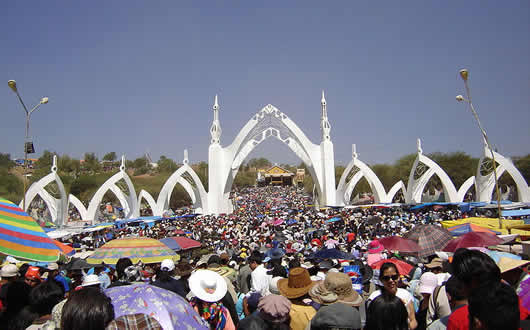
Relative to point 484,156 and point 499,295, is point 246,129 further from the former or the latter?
point 499,295

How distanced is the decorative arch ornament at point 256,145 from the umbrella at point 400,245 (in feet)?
86.0

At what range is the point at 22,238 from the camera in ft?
11.7

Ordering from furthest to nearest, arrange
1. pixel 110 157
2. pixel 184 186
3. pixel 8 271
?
pixel 110 157 < pixel 184 186 < pixel 8 271

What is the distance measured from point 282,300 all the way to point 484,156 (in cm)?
2974

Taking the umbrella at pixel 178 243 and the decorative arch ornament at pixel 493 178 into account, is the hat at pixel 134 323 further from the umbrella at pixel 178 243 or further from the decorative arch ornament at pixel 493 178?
the decorative arch ornament at pixel 493 178

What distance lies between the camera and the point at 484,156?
27938 mm

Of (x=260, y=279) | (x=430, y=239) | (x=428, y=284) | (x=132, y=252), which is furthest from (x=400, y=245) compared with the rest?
(x=132, y=252)

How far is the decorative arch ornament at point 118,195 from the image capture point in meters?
29.1

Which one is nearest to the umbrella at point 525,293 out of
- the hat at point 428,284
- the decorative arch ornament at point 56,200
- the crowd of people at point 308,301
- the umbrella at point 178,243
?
the crowd of people at point 308,301

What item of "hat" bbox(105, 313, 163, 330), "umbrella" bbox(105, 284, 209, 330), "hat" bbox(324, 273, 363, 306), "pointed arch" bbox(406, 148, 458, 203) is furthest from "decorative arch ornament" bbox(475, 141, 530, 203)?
"hat" bbox(105, 313, 163, 330)

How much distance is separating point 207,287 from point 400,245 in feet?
17.8

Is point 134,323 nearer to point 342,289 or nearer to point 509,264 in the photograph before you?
point 342,289

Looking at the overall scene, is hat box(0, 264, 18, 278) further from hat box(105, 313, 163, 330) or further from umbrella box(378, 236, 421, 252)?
umbrella box(378, 236, 421, 252)

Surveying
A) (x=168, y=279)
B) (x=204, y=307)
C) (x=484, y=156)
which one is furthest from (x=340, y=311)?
(x=484, y=156)
